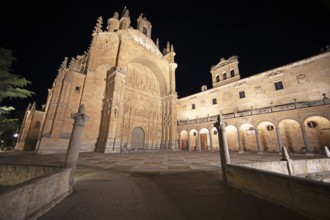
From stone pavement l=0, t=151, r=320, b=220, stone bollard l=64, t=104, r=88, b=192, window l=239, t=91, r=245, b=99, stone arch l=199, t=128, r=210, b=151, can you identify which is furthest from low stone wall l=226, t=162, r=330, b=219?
stone arch l=199, t=128, r=210, b=151

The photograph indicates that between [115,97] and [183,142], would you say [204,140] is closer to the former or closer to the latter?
[183,142]

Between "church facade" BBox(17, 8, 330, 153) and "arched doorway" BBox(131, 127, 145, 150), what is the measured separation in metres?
0.14

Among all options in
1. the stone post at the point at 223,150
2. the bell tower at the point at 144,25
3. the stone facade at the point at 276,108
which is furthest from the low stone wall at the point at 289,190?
the bell tower at the point at 144,25

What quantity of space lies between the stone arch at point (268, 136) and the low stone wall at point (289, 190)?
16183 millimetres

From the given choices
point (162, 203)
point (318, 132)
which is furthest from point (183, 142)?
point (162, 203)

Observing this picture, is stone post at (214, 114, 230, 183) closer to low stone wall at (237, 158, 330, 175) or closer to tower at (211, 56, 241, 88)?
low stone wall at (237, 158, 330, 175)

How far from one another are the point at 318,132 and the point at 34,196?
72.4ft

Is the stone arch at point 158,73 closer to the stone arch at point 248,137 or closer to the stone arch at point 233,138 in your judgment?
the stone arch at point 233,138

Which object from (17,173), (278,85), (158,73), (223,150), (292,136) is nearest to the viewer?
(223,150)

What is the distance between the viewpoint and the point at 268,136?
55.3 ft

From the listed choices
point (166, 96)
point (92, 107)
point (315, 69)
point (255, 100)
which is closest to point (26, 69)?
point (92, 107)

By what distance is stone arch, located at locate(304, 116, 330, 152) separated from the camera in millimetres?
13586

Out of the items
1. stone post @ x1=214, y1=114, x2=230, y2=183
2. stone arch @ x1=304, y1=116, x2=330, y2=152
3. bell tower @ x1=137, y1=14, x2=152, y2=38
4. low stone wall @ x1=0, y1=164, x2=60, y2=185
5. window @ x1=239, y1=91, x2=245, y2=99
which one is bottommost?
low stone wall @ x1=0, y1=164, x2=60, y2=185

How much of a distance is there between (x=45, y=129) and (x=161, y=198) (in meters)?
15.3
